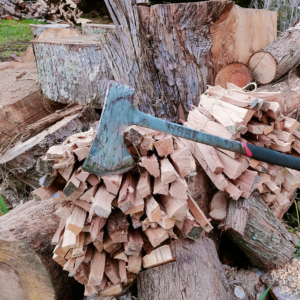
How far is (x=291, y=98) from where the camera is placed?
8.52 ft

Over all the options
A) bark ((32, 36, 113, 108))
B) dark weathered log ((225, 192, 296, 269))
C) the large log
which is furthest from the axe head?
bark ((32, 36, 113, 108))

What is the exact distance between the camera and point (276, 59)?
101 inches

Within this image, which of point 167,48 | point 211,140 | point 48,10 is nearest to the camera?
point 211,140

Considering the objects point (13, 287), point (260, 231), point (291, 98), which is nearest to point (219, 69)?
point (291, 98)

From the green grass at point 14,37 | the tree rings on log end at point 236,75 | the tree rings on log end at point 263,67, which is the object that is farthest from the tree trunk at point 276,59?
the green grass at point 14,37

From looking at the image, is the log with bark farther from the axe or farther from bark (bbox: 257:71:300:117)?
the axe

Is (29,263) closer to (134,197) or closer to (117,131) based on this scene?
(134,197)

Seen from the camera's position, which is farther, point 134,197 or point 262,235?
point 262,235

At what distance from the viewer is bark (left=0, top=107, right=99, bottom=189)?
2549mm

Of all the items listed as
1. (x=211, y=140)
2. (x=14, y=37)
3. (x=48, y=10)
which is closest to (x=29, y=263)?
(x=211, y=140)

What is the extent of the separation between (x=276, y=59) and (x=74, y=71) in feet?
6.53

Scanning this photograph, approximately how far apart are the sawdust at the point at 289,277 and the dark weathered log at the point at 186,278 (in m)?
Result: 0.44

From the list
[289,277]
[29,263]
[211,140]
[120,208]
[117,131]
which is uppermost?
[117,131]

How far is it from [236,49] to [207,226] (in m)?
1.80
